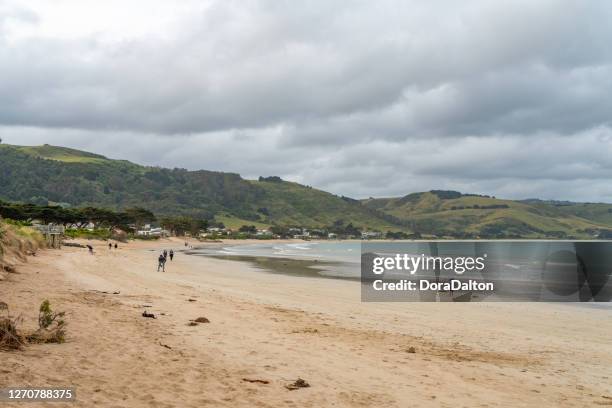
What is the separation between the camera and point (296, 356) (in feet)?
33.0

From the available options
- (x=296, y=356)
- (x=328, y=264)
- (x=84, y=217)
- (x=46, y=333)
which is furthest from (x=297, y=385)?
(x=84, y=217)

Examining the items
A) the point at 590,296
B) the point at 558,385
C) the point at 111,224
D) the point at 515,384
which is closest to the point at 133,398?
the point at 515,384

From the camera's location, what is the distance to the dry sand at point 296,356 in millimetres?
7344

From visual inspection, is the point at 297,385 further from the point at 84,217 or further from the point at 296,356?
the point at 84,217

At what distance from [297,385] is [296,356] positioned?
2.12 metres

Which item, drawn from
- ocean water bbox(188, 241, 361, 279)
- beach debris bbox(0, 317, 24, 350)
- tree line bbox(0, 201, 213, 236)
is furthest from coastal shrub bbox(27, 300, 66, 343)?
tree line bbox(0, 201, 213, 236)

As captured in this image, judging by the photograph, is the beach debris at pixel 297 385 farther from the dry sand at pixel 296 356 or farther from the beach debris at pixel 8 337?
the beach debris at pixel 8 337

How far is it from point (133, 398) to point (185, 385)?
1.01m

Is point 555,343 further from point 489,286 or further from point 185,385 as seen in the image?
point 489,286

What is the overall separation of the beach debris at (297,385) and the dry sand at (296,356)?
153 mm

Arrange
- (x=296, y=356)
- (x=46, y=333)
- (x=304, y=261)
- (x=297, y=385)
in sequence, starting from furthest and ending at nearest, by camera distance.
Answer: (x=304, y=261), (x=296, y=356), (x=46, y=333), (x=297, y=385)

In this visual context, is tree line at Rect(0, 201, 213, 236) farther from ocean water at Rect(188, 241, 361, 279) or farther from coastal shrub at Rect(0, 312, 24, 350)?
coastal shrub at Rect(0, 312, 24, 350)

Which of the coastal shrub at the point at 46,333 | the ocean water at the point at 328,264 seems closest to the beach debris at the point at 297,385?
the coastal shrub at the point at 46,333

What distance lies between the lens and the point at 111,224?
117 meters
